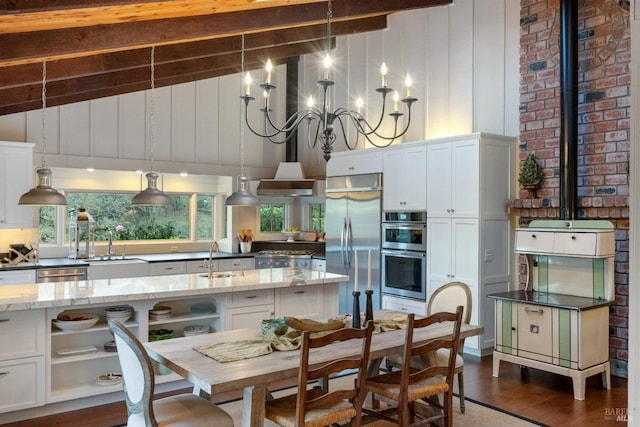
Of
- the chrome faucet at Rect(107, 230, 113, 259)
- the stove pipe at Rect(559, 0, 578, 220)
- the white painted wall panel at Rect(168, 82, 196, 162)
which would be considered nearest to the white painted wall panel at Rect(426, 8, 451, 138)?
the stove pipe at Rect(559, 0, 578, 220)

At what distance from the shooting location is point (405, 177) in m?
5.85

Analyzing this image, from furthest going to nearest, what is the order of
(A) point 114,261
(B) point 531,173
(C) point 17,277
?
(A) point 114,261
(C) point 17,277
(B) point 531,173

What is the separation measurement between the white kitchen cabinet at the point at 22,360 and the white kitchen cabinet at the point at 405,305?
3.56 meters

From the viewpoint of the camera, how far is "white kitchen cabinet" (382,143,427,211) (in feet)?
18.6

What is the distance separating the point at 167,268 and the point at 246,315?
2.55 metres

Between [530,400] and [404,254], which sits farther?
[404,254]

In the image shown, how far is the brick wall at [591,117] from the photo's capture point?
4.46 m

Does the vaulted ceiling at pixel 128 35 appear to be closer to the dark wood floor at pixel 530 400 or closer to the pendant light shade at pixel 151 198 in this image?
the pendant light shade at pixel 151 198

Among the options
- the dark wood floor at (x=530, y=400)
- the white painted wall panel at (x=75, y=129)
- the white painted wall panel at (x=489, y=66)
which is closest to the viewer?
the dark wood floor at (x=530, y=400)

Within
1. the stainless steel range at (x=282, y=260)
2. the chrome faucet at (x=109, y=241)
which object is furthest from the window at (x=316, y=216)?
the chrome faucet at (x=109, y=241)

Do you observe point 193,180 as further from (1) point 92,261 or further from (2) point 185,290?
(2) point 185,290

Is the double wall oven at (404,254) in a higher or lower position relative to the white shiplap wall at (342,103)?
lower

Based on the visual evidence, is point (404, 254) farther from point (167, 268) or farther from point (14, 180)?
point (14, 180)

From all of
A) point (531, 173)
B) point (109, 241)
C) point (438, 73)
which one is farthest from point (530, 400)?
point (109, 241)
